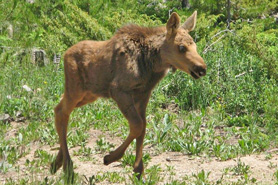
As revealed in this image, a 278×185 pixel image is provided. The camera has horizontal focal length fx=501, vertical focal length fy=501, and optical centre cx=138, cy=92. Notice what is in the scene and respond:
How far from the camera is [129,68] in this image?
6.22 m

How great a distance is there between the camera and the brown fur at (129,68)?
6113 mm

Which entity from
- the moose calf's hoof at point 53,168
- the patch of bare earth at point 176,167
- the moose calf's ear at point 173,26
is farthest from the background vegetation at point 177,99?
the moose calf's ear at point 173,26

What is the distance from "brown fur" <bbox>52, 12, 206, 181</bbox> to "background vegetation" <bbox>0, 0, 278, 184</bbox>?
788mm

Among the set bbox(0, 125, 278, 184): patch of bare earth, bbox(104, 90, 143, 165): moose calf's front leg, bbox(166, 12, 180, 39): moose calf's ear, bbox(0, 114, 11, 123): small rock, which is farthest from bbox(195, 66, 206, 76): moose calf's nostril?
bbox(0, 114, 11, 123): small rock

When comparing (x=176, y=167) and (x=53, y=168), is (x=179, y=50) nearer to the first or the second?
(x=176, y=167)

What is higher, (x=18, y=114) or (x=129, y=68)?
(x=129, y=68)

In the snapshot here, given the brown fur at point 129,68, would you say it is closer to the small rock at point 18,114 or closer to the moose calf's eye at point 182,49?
the moose calf's eye at point 182,49

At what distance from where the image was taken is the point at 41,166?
7.38 metres

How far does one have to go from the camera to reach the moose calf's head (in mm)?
5988

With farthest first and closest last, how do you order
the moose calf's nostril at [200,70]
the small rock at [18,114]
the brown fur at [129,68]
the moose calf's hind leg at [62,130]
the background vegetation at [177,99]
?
the small rock at [18,114], the background vegetation at [177,99], the moose calf's hind leg at [62,130], the brown fur at [129,68], the moose calf's nostril at [200,70]

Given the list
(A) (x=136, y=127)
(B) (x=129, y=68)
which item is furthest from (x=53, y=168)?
(B) (x=129, y=68)

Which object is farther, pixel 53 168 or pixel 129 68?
pixel 53 168

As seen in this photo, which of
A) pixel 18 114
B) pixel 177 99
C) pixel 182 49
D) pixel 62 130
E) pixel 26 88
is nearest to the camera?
pixel 182 49

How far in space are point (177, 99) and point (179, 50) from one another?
12.0 ft
